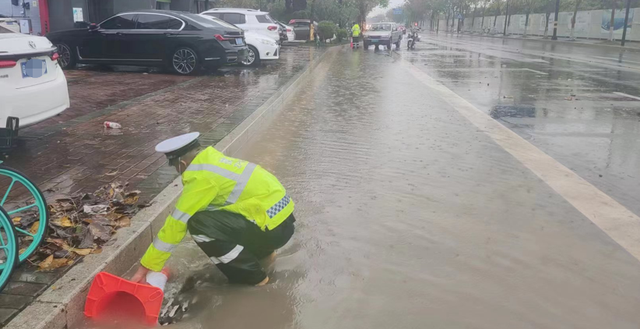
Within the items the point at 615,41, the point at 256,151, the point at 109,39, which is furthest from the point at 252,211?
the point at 615,41

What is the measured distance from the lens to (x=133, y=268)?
3730mm

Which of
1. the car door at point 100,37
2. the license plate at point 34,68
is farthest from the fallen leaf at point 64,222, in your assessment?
the car door at point 100,37

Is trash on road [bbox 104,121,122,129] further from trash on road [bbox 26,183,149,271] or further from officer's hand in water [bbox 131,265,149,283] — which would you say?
officer's hand in water [bbox 131,265,149,283]

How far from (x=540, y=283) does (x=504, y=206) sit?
1453 mm

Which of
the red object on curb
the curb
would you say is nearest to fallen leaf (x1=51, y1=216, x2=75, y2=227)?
the curb

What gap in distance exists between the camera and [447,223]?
4.56 m

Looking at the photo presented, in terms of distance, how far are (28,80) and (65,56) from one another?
9114 millimetres

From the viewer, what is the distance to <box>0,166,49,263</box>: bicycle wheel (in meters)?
3.33

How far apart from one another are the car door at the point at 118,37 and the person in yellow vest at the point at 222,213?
1082 centimetres

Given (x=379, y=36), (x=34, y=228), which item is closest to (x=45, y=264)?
(x=34, y=228)

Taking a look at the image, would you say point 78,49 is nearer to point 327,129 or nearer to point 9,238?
point 327,129

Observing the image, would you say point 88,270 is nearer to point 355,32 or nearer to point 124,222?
point 124,222

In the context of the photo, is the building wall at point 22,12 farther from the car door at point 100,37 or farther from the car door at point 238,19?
→ the car door at point 238,19

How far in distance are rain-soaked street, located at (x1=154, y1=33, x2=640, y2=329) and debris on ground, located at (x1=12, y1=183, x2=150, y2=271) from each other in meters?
0.52
